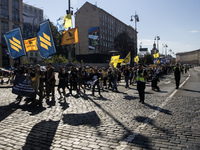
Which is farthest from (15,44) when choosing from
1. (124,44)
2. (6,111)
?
(124,44)

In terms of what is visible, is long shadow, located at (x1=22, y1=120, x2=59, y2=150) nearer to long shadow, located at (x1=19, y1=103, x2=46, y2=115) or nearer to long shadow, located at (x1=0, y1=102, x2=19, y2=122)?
long shadow, located at (x1=19, y1=103, x2=46, y2=115)

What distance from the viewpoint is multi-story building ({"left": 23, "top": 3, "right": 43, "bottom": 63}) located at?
72.3 metres

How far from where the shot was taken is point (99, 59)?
6200 cm

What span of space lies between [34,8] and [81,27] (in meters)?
42.1

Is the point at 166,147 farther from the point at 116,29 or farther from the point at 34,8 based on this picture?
the point at 34,8

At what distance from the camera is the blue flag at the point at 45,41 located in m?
11.3

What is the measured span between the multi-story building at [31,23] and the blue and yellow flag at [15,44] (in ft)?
158

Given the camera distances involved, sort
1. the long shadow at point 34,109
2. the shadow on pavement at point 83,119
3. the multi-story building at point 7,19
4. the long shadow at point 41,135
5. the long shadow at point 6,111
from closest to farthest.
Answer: the long shadow at point 41,135 < the shadow on pavement at point 83,119 < the long shadow at point 6,111 < the long shadow at point 34,109 < the multi-story building at point 7,19

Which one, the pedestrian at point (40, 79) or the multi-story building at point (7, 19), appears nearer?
the pedestrian at point (40, 79)

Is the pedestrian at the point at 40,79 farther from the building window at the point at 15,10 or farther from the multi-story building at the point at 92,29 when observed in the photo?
the multi-story building at the point at 92,29

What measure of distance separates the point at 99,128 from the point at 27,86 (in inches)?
183

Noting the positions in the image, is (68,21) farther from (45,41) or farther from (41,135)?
(41,135)

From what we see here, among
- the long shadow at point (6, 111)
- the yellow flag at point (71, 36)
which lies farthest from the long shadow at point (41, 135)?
the yellow flag at point (71, 36)

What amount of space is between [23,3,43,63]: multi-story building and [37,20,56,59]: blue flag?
49587 mm
